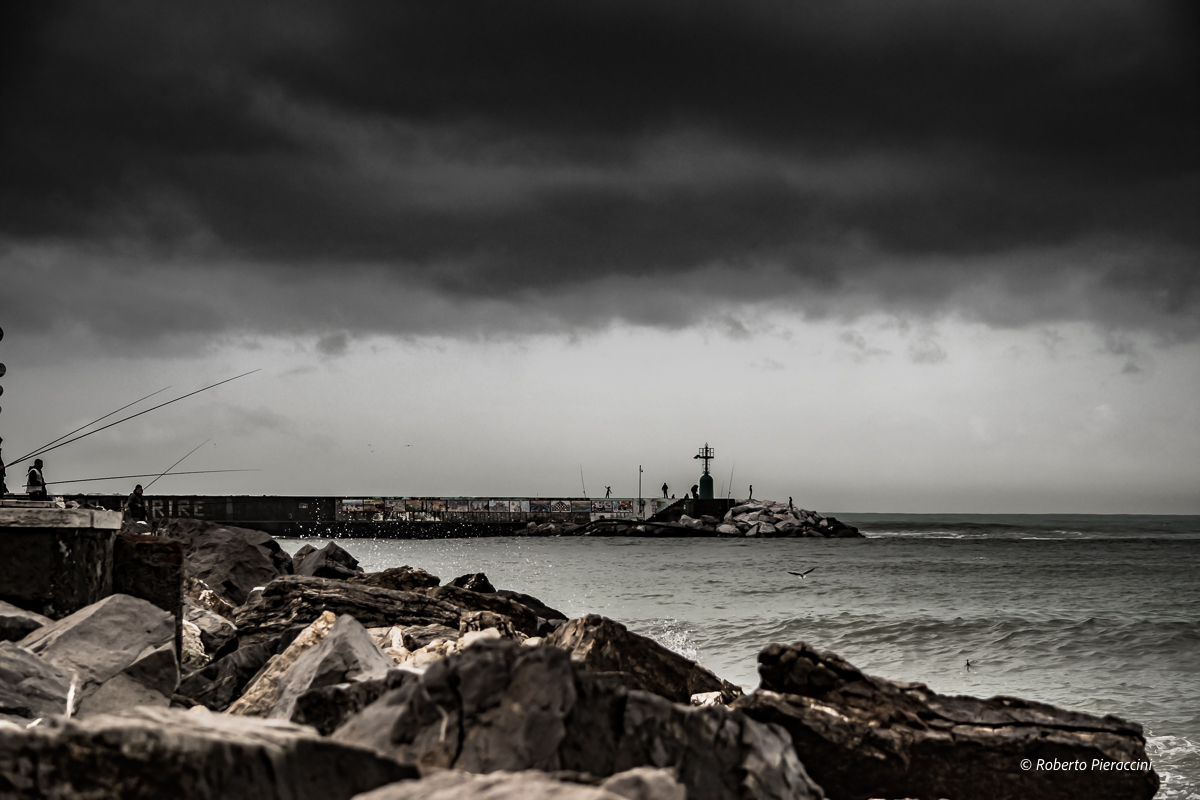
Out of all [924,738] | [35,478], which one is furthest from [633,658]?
[35,478]

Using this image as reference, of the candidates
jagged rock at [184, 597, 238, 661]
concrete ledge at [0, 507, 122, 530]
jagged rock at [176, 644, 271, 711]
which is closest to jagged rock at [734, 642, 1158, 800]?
jagged rock at [176, 644, 271, 711]

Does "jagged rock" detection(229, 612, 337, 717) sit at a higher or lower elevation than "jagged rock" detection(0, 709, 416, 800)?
lower

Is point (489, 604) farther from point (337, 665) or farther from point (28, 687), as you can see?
point (28, 687)

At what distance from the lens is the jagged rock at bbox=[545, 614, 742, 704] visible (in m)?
4.98

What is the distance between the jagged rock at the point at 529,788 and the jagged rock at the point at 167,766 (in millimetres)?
157

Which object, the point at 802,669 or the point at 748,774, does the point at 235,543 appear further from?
the point at 748,774

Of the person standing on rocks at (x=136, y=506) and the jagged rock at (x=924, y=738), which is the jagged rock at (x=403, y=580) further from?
the person standing on rocks at (x=136, y=506)

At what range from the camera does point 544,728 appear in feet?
Result: 9.00

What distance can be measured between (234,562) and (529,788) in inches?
426

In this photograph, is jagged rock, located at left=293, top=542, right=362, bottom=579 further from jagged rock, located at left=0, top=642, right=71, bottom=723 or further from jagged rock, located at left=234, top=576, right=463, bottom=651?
jagged rock, located at left=0, top=642, right=71, bottom=723

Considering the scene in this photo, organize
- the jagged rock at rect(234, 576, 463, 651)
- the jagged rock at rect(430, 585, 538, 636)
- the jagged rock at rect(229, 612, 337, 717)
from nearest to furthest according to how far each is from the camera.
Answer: the jagged rock at rect(229, 612, 337, 717), the jagged rock at rect(234, 576, 463, 651), the jagged rock at rect(430, 585, 538, 636)

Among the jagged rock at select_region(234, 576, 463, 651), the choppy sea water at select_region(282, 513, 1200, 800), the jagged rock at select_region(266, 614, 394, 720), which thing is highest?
the jagged rock at select_region(266, 614, 394, 720)

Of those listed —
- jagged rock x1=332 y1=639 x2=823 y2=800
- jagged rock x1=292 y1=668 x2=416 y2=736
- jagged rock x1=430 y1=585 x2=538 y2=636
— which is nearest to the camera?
jagged rock x1=332 y1=639 x2=823 y2=800

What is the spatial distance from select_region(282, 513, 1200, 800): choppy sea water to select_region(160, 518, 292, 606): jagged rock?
5.66 meters
